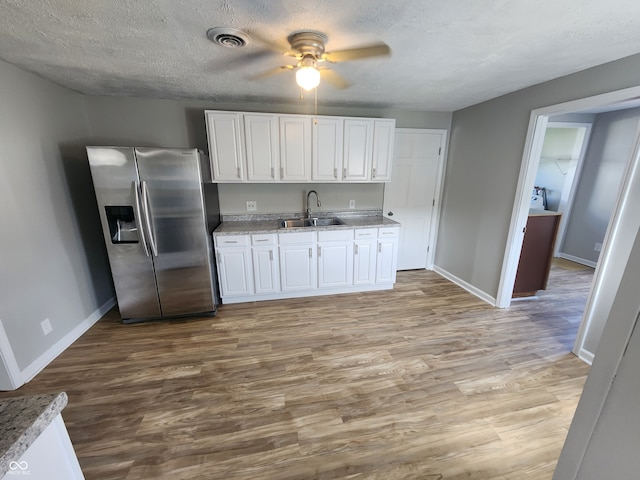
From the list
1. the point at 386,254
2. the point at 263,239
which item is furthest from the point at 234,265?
the point at 386,254

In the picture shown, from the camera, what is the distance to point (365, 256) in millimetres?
3334

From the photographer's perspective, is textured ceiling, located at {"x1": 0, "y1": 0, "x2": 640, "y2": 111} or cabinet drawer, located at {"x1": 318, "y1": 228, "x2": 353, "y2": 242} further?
cabinet drawer, located at {"x1": 318, "y1": 228, "x2": 353, "y2": 242}

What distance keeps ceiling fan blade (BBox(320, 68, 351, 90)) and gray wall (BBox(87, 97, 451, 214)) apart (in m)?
0.84

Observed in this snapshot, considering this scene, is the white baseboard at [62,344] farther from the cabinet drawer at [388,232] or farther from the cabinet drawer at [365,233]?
the cabinet drawer at [388,232]

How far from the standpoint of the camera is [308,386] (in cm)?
194

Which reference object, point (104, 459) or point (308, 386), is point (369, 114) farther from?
point (104, 459)

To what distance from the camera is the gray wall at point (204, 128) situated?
2924 millimetres

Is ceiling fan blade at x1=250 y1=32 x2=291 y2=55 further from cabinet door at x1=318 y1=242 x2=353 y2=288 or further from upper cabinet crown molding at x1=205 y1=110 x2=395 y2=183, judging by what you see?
cabinet door at x1=318 y1=242 x2=353 y2=288

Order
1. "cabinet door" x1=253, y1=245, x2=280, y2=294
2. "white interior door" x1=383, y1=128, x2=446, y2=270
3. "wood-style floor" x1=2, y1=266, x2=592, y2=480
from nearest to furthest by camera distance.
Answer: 1. "wood-style floor" x1=2, y1=266, x2=592, y2=480
2. "cabinet door" x1=253, y1=245, x2=280, y2=294
3. "white interior door" x1=383, y1=128, x2=446, y2=270

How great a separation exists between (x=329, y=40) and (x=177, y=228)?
6.89ft

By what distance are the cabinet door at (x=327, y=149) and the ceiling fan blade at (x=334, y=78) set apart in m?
0.52

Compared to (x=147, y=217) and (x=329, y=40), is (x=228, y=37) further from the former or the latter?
(x=147, y=217)

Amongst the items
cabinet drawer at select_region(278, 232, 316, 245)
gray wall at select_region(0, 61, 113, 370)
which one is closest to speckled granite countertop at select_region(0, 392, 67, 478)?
gray wall at select_region(0, 61, 113, 370)

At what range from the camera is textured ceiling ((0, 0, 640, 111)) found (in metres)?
1.32
